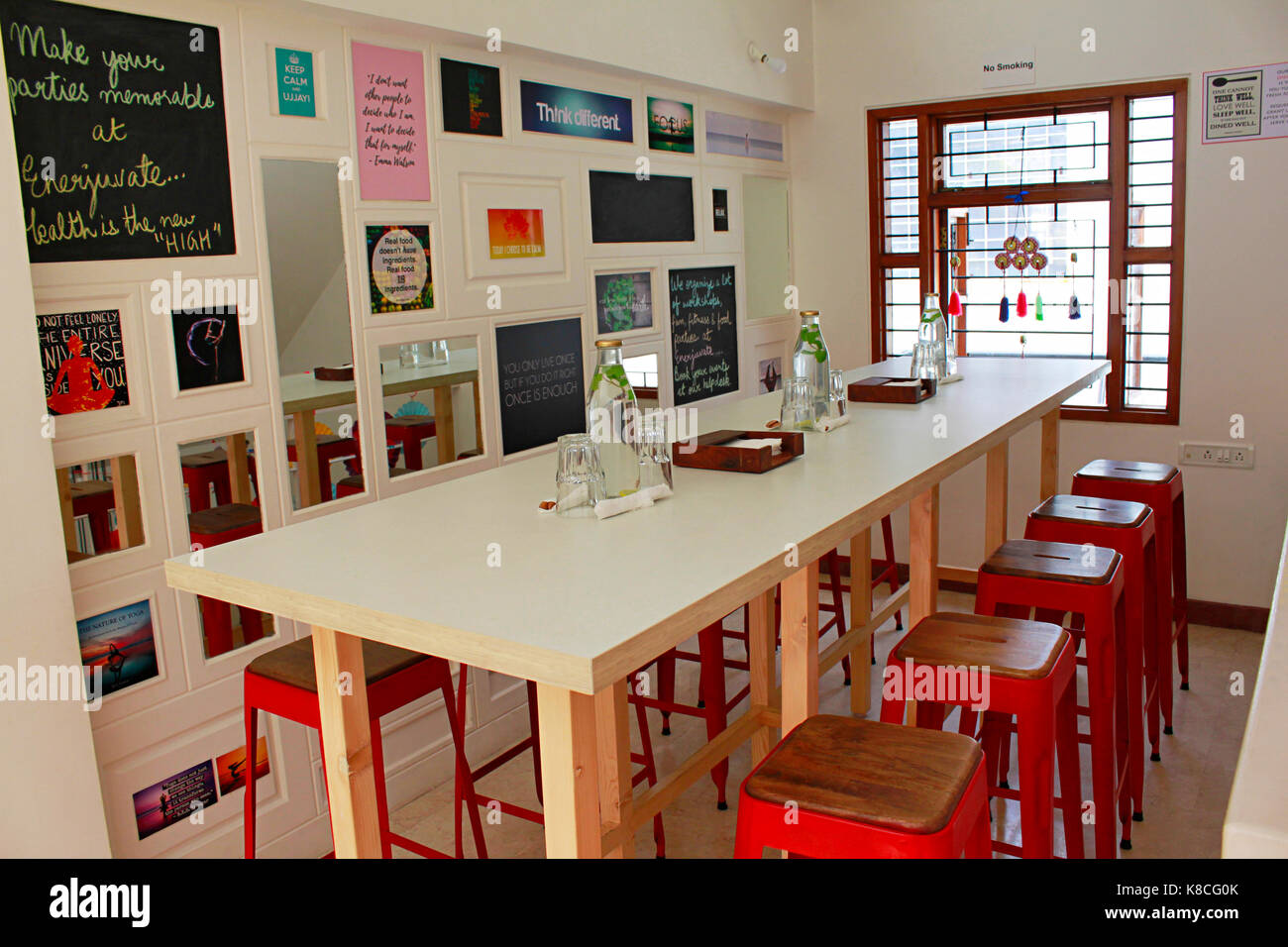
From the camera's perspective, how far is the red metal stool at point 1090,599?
7.68ft

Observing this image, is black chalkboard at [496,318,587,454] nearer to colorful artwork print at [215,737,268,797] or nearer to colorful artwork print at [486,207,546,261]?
colorful artwork print at [486,207,546,261]

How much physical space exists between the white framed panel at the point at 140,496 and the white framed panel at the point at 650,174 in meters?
1.79

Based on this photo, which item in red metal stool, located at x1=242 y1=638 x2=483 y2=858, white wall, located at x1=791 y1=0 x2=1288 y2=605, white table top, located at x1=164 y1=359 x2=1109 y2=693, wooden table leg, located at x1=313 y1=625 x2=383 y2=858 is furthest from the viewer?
white wall, located at x1=791 y1=0 x2=1288 y2=605

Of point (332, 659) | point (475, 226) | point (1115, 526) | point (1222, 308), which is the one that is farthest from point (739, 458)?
point (1222, 308)

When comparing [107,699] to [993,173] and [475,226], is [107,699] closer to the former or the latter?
[475,226]

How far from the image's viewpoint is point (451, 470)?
3.30 meters

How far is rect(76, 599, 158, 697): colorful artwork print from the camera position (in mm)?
2377

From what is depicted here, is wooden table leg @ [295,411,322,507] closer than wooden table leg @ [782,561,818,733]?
No

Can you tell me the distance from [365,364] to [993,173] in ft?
9.93

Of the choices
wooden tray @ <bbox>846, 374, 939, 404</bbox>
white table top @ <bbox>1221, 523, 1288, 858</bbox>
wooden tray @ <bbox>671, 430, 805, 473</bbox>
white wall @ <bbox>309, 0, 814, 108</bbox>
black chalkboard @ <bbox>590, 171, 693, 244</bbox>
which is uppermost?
white wall @ <bbox>309, 0, 814, 108</bbox>

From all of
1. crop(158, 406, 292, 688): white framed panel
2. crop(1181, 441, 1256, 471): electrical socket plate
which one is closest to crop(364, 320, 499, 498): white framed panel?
crop(158, 406, 292, 688): white framed panel

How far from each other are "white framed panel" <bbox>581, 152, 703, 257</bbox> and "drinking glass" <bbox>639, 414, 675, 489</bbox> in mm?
1857

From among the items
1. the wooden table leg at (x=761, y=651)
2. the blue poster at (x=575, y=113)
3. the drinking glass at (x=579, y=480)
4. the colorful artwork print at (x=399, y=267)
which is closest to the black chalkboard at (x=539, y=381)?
the colorful artwork print at (x=399, y=267)

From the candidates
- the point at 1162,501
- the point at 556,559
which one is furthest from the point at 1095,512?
the point at 556,559
